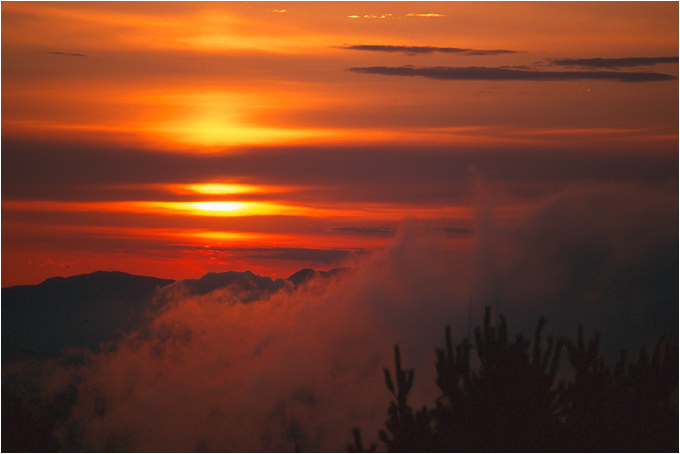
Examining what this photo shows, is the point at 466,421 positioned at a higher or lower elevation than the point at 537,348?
lower

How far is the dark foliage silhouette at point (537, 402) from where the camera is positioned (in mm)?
27797

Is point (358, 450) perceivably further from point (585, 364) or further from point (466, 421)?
point (585, 364)

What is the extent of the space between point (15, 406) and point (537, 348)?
18561 millimetres

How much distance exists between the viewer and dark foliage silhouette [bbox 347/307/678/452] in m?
27.8

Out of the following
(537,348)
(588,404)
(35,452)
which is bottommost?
(35,452)

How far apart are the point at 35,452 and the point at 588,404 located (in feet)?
62.1

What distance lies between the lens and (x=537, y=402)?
28250mm

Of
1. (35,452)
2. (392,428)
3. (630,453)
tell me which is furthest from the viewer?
(35,452)

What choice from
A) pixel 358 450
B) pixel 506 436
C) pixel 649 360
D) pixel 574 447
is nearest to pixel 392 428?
pixel 358 450

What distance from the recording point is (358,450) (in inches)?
1165

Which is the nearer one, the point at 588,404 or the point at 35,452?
the point at 588,404

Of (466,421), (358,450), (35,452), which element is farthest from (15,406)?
(466,421)

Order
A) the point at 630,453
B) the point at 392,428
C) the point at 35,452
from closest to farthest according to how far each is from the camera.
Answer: the point at 630,453 → the point at 392,428 → the point at 35,452

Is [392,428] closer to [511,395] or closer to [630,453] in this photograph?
[511,395]
